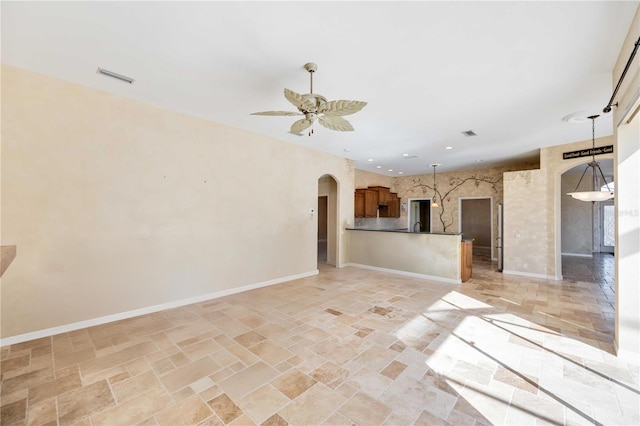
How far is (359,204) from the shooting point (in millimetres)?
8188

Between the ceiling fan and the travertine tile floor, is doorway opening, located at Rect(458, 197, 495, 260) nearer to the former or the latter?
the travertine tile floor

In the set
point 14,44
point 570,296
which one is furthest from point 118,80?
point 570,296

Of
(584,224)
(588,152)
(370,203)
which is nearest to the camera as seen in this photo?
(588,152)

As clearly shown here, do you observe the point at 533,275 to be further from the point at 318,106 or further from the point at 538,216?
the point at 318,106

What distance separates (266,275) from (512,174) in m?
6.06

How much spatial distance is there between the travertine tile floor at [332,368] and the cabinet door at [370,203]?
462cm

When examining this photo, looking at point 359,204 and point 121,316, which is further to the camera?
point 359,204

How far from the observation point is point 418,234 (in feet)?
19.6

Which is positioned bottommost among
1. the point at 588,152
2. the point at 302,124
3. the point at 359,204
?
the point at 359,204

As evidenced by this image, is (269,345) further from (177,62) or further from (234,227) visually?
(177,62)

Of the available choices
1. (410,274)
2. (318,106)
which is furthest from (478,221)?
(318,106)

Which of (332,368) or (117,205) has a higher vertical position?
(117,205)

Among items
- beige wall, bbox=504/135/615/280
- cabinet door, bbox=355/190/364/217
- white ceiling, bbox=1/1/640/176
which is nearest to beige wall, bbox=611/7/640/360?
white ceiling, bbox=1/1/640/176

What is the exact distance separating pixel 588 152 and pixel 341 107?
18.8 feet
